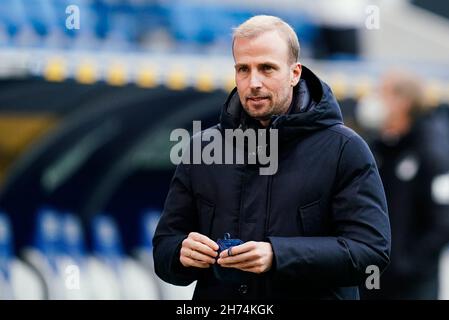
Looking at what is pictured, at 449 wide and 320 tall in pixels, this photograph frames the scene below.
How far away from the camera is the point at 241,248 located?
8.34 ft

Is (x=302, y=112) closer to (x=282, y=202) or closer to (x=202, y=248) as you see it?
(x=282, y=202)

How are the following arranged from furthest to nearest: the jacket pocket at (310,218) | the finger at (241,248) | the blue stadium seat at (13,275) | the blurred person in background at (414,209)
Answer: the blue stadium seat at (13,275)
the blurred person in background at (414,209)
the jacket pocket at (310,218)
the finger at (241,248)

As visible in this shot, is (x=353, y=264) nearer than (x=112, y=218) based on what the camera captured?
Yes

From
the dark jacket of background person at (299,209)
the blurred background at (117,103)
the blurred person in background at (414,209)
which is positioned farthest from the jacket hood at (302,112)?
the blurred background at (117,103)

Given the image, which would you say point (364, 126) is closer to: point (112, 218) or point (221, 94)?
point (221, 94)

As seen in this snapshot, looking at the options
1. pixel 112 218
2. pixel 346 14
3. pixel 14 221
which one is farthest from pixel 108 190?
pixel 346 14

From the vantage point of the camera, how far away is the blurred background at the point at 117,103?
20.8ft

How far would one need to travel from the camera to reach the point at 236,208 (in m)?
2.71

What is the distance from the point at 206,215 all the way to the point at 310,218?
237mm

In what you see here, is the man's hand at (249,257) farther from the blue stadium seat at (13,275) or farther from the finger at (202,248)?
→ the blue stadium seat at (13,275)

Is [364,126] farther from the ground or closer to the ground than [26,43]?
closer to the ground

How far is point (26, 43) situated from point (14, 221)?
3.38 feet

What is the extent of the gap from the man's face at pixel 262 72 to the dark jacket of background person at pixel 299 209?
5cm
